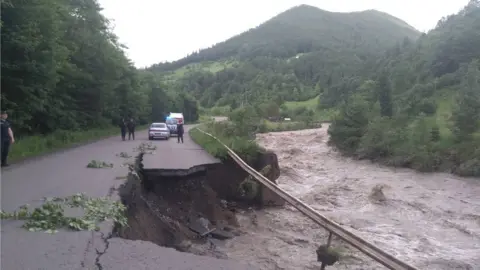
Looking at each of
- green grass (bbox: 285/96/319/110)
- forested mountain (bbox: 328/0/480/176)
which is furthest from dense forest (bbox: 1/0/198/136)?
green grass (bbox: 285/96/319/110)

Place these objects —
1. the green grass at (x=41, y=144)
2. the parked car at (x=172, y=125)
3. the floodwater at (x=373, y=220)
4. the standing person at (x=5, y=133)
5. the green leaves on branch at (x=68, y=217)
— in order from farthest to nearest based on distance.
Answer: the parked car at (x=172, y=125), the green grass at (x=41, y=144), the standing person at (x=5, y=133), the floodwater at (x=373, y=220), the green leaves on branch at (x=68, y=217)

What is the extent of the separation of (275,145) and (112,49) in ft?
61.1

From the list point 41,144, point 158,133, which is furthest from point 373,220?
point 158,133

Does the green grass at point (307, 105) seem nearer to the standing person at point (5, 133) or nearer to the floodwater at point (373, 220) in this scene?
the floodwater at point (373, 220)

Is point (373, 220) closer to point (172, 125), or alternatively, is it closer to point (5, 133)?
point (5, 133)

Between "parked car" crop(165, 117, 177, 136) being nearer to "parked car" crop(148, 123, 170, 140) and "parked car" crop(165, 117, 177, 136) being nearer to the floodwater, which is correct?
"parked car" crop(148, 123, 170, 140)

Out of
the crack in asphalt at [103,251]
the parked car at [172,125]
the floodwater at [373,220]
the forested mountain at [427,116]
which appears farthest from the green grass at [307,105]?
the crack in asphalt at [103,251]

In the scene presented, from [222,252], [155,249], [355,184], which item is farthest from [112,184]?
[355,184]

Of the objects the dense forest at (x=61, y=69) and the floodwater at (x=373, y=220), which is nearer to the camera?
the floodwater at (x=373, y=220)

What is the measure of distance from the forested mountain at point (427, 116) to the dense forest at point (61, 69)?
21.7 m

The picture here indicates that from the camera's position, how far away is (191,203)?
41.9 feet

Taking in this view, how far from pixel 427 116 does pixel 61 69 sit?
100ft

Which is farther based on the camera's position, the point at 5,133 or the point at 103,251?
the point at 5,133

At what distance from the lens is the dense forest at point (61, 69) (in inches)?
736
